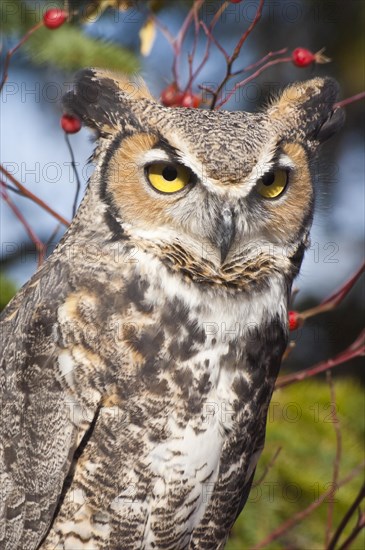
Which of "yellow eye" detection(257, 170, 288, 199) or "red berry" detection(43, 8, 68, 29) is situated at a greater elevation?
"red berry" detection(43, 8, 68, 29)

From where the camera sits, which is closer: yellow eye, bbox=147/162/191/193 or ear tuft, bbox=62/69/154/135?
yellow eye, bbox=147/162/191/193

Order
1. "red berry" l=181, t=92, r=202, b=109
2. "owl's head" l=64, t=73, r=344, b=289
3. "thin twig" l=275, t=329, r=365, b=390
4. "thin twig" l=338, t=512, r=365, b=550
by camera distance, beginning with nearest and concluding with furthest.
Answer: "owl's head" l=64, t=73, r=344, b=289
"thin twig" l=338, t=512, r=365, b=550
"thin twig" l=275, t=329, r=365, b=390
"red berry" l=181, t=92, r=202, b=109

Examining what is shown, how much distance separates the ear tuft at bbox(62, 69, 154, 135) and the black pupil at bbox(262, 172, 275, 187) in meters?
0.36

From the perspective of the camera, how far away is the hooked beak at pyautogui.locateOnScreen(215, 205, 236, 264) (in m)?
2.02

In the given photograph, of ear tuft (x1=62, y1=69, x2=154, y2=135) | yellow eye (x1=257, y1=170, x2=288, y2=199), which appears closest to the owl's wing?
ear tuft (x1=62, y1=69, x2=154, y2=135)

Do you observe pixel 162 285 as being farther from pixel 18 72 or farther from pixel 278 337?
pixel 18 72

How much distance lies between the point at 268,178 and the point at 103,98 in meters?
0.47

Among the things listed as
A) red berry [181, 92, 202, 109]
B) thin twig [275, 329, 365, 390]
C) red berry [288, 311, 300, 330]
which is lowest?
thin twig [275, 329, 365, 390]

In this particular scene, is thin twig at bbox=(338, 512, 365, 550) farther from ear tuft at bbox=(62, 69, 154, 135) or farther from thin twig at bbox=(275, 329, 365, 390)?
ear tuft at bbox=(62, 69, 154, 135)

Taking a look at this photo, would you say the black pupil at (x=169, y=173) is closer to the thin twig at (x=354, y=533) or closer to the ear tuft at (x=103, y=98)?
the ear tuft at (x=103, y=98)

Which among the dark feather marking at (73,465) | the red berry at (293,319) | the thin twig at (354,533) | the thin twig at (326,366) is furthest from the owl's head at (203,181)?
the thin twig at (354,533)

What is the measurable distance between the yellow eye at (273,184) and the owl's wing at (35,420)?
53 cm

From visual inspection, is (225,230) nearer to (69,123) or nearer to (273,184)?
(273,184)

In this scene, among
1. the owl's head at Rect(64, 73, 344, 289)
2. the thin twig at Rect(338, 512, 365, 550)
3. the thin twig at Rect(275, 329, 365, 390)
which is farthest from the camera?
the thin twig at Rect(275, 329, 365, 390)
